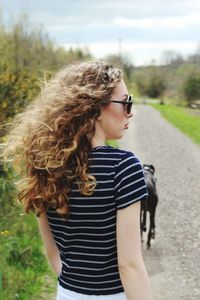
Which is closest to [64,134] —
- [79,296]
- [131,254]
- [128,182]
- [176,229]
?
[128,182]

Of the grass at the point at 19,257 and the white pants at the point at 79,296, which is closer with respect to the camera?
the white pants at the point at 79,296

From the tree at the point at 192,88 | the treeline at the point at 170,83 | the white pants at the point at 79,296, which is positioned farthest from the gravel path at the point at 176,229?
the treeline at the point at 170,83

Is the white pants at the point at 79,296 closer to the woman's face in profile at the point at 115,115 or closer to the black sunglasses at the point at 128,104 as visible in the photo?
the woman's face in profile at the point at 115,115

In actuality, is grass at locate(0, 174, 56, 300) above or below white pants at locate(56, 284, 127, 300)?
below

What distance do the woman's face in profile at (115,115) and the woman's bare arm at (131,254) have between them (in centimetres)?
34

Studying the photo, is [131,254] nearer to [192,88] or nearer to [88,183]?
[88,183]

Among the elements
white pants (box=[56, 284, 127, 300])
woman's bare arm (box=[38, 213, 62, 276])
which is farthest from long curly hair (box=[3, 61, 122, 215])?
white pants (box=[56, 284, 127, 300])

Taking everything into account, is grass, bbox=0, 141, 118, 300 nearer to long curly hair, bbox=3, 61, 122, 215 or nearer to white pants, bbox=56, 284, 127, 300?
white pants, bbox=56, 284, 127, 300

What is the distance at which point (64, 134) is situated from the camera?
2.35m

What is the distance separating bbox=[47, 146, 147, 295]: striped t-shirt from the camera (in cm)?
222

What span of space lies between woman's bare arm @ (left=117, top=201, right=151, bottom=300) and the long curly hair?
0.17 m

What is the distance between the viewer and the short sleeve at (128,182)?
2.21 m

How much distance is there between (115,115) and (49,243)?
70 centimetres

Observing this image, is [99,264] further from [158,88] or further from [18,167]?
[158,88]
